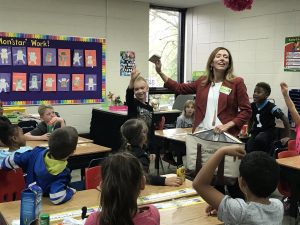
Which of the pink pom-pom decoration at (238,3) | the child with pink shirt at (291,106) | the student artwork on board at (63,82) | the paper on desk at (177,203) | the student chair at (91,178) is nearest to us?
the paper on desk at (177,203)

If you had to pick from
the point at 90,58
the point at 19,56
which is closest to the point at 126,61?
the point at 90,58

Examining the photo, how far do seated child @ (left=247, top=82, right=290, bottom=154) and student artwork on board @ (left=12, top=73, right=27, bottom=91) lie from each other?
11.6 ft

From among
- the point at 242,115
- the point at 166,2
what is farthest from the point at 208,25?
the point at 242,115

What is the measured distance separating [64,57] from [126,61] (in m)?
1.24

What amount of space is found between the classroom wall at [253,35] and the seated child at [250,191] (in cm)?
495

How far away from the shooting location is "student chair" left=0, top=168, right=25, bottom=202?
2674mm

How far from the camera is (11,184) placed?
2.70 metres

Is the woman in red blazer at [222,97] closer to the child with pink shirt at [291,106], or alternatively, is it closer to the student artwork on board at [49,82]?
the child with pink shirt at [291,106]

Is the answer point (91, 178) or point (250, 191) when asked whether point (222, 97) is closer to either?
point (91, 178)

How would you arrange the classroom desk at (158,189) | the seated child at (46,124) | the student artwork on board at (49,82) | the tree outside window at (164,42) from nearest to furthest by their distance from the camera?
1. the classroom desk at (158,189)
2. the seated child at (46,124)
3. the student artwork on board at (49,82)
4. the tree outside window at (164,42)

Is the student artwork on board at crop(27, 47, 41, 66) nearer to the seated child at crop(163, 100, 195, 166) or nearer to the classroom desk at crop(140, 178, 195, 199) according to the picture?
the seated child at crop(163, 100, 195, 166)

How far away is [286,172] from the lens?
3.40m

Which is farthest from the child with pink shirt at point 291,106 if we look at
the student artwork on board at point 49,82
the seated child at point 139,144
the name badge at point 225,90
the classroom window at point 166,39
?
the classroom window at point 166,39

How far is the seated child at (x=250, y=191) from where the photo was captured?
59.3 inches
